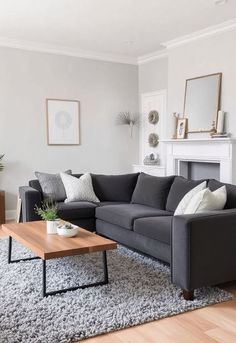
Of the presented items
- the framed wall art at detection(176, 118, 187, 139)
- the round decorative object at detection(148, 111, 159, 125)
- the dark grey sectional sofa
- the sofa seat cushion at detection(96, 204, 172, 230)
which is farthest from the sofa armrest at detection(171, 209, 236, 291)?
the round decorative object at detection(148, 111, 159, 125)

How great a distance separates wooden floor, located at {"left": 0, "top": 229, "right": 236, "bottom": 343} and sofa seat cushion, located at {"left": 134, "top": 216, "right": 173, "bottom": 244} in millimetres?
800

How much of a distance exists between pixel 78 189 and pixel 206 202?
2.17 m

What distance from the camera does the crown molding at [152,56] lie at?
6.62m

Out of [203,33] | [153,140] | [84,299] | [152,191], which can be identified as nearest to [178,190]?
[152,191]

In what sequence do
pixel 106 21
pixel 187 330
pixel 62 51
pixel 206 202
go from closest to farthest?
pixel 187 330
pixel 206 202
pixel 106 21
pixel 62 51

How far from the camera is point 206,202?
3305 mm

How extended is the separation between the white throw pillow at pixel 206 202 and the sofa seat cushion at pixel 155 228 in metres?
0.26

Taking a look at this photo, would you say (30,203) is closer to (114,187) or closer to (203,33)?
(114,187)

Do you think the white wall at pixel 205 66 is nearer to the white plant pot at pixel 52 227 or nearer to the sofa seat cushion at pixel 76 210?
the sofa seat cushion at pixel 76 210

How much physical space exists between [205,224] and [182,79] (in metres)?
3.60

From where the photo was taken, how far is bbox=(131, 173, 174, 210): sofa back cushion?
461 centimetres

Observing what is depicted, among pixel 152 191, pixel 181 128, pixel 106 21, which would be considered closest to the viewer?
pixel 152 191

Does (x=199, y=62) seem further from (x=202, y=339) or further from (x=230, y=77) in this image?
(x=202, y=339)

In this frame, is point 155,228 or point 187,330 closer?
point 187,330
